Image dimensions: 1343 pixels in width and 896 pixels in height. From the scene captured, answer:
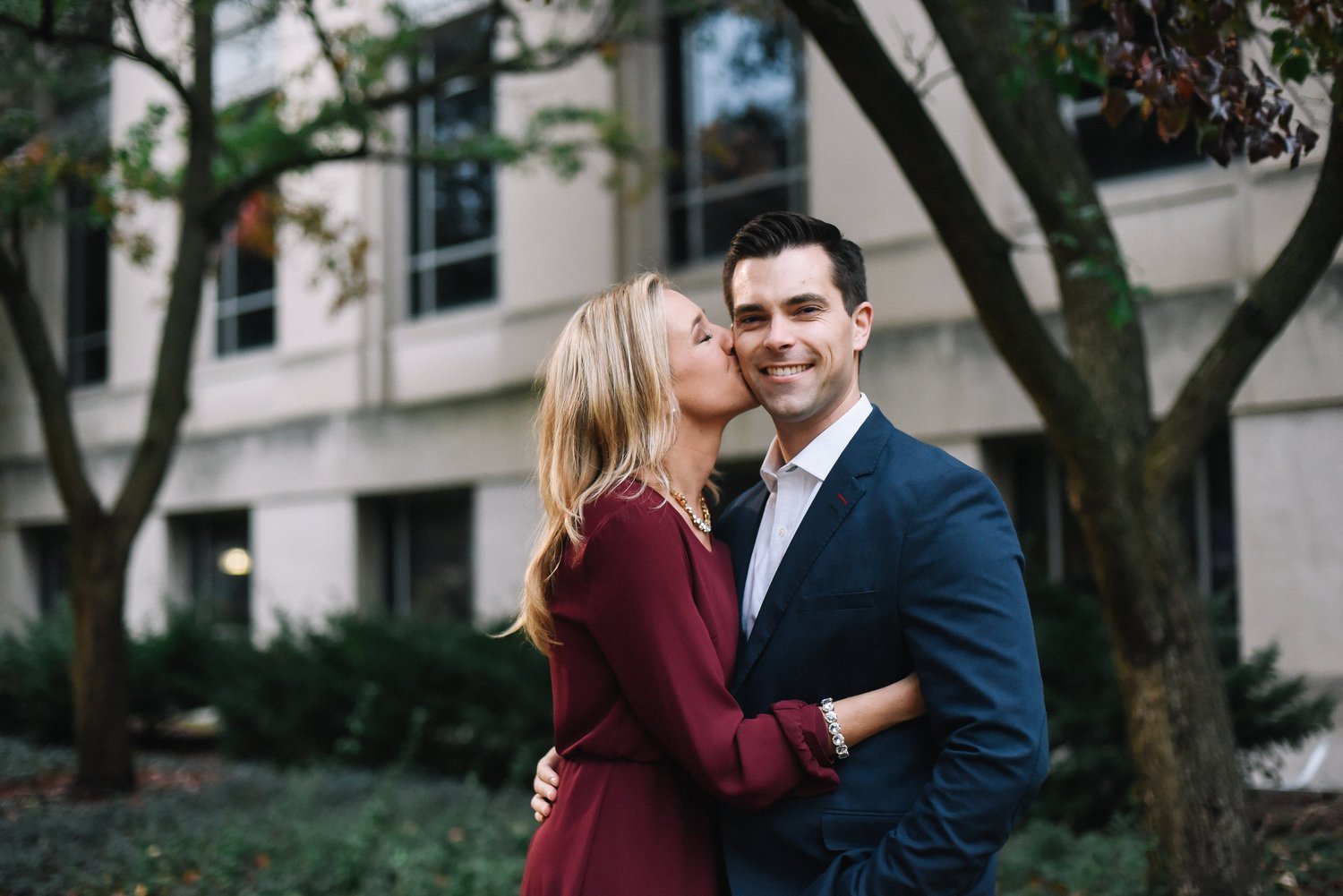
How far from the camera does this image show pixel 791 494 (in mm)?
3174

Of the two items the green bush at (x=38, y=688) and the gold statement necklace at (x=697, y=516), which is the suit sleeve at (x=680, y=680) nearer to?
the gold statement necklace at (x=697, y=516)

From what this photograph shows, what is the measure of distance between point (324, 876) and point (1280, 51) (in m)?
5.68

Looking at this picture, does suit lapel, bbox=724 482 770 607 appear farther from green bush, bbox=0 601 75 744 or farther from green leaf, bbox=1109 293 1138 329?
green bush, bbox=0 601 75 744

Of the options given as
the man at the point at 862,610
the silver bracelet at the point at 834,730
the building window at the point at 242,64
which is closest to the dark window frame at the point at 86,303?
the building window at the point at 242,64

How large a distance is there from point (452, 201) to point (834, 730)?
13318 millimetres

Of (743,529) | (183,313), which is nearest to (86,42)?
(183,313)

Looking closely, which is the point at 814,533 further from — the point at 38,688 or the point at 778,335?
the point at 38,688

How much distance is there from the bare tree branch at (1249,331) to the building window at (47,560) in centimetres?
1875

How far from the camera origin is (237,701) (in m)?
11.5

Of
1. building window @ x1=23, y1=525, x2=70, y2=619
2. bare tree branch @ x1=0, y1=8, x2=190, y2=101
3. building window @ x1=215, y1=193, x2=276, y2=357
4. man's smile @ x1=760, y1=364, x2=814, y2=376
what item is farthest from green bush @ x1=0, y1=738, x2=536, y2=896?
building window @ x1=23, y1=525, x2=70, y2=619

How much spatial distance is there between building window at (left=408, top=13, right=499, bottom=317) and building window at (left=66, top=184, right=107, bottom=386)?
22.7ft

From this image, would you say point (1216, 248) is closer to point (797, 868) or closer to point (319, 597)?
point (797, 868)

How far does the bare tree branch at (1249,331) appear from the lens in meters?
5.08

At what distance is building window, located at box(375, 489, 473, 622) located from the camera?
14.7m
